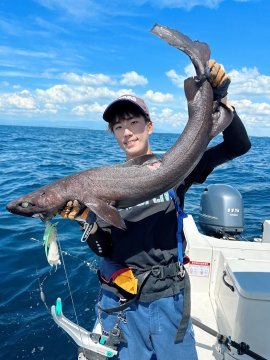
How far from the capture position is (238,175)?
71.0 ft

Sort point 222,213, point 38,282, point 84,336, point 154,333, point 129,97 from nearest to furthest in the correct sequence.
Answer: point 154,333
point 129,97
point 84,336
point 38,282
point 222,213

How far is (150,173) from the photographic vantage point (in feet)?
11.8

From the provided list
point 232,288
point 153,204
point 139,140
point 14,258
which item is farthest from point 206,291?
point 14,258

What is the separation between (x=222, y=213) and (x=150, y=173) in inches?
178

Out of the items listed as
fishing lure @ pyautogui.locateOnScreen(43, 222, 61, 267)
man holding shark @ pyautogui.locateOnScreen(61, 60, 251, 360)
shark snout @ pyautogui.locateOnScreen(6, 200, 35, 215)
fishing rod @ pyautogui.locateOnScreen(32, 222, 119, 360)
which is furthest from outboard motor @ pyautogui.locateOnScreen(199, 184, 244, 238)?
shark snout @ pyautogui.locateOnScreen(6, 200, 35, 215)

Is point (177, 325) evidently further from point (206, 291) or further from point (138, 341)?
point (206, 291)

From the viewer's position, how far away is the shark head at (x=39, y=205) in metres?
3.74

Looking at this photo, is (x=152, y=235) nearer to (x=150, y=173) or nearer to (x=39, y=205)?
(x=150, y=173)

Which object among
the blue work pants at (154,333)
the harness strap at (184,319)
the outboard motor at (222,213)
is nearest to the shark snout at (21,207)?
the blue work pants at (154,333)

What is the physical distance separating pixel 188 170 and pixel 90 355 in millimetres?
2327

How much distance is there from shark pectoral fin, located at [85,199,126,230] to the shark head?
43 cm

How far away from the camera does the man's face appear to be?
3.77m

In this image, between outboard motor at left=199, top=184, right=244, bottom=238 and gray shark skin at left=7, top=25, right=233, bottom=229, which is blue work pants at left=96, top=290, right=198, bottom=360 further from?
outboard motor at left=199, top=184, right=244, bottom=238

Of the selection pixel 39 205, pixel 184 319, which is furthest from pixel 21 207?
pixel 184 319
